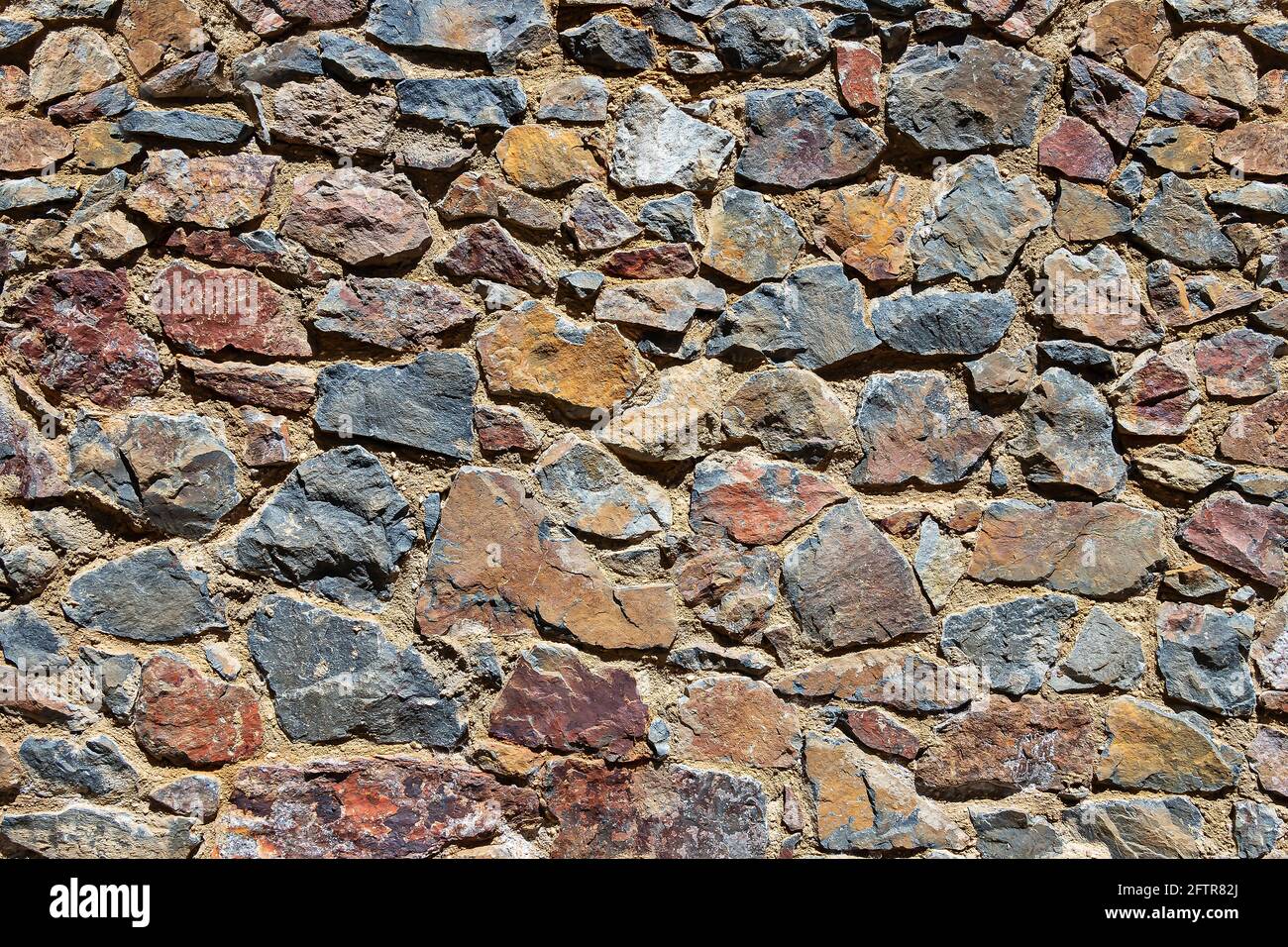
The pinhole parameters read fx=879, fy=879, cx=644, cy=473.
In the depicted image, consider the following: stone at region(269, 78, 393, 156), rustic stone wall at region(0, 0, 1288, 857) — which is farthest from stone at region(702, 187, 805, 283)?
stone at region(269, 78, 393, 156)

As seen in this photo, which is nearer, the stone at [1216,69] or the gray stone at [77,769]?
the gray stone at [77,769]

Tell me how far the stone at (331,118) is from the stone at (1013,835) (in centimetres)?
176

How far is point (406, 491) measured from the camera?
1691mm

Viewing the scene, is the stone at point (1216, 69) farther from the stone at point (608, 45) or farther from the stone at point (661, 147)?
the stone at point (608, 45)

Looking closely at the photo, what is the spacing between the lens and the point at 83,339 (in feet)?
5.47

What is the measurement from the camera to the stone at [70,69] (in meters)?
1.69

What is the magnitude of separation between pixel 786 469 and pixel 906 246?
504mm

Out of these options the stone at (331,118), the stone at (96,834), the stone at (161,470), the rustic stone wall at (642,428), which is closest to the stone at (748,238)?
the rustic stone wall at (642,428)

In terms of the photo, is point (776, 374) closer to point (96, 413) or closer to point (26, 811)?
point (96, 413)

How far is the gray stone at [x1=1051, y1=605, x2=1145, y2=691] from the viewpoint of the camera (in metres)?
1.74

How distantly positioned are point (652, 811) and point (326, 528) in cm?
83

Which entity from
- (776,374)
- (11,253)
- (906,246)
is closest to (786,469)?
(776,374)

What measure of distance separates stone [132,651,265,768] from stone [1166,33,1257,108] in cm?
222

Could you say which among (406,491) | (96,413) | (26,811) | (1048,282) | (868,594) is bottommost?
(26,811)
